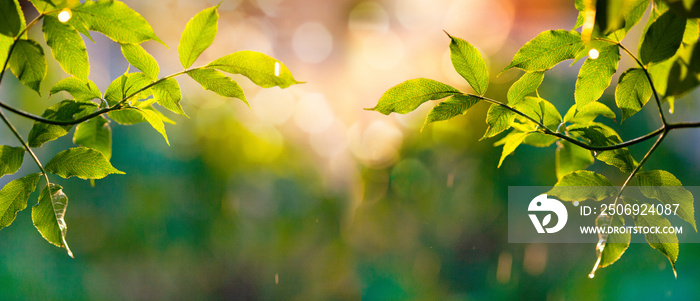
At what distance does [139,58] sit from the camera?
30 cm

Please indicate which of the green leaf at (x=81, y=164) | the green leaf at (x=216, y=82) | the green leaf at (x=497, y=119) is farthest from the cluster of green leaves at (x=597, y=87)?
the green leaf at (x=81, y=164)

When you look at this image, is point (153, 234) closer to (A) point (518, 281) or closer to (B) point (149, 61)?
(A) point (518, 281)

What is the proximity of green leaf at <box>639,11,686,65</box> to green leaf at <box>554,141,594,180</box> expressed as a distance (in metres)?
0.16

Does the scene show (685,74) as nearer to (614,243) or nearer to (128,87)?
(614,243)

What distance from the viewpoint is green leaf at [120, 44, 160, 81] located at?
0.98ft

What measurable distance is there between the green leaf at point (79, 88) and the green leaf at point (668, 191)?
0.46 meters

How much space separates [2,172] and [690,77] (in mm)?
470

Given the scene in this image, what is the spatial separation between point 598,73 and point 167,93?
0.34m

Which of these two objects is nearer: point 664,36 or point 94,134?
point 664,36

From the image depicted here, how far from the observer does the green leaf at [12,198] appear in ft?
1.01

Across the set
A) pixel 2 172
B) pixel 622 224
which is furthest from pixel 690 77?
pixel 2 172

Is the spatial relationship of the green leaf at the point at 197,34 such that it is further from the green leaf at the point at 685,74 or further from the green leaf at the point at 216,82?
the green leaf at the point at 685,74

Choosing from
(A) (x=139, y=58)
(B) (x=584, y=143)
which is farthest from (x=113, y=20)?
(B) (x=584, y=143)

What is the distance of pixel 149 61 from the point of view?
12.1 inches
